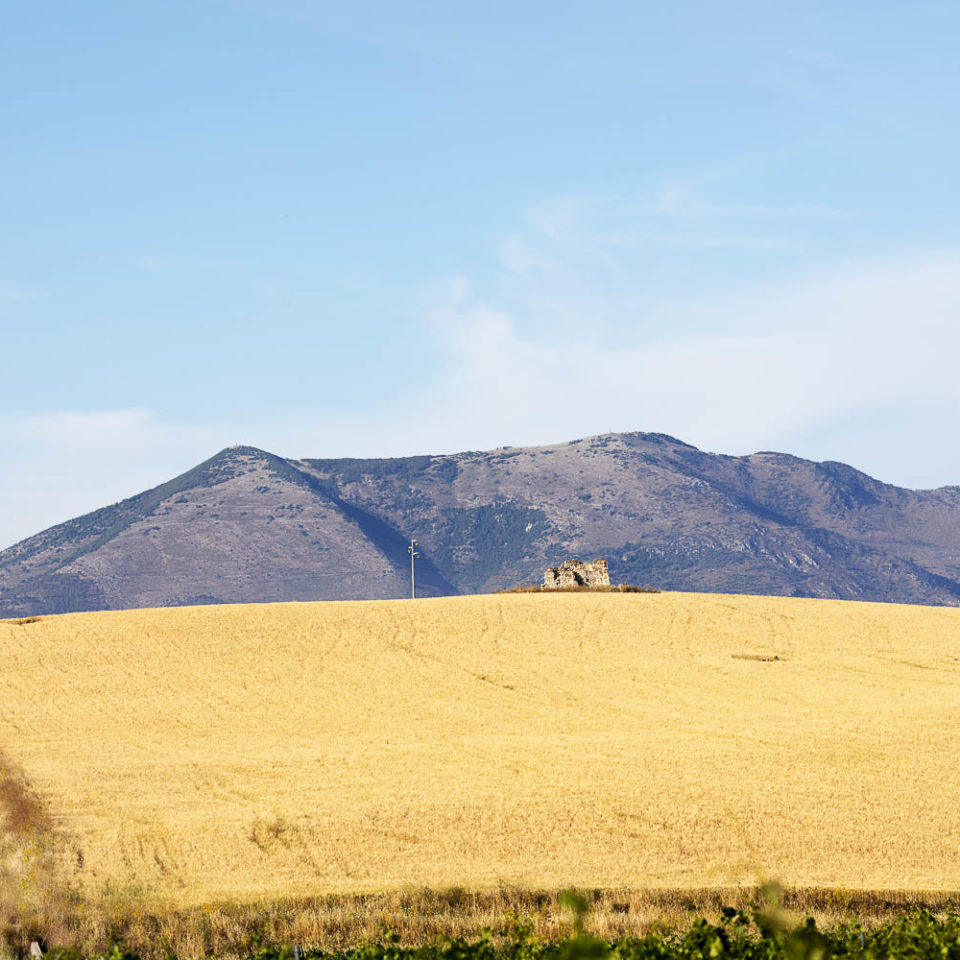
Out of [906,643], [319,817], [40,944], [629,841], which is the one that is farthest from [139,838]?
[906,643]

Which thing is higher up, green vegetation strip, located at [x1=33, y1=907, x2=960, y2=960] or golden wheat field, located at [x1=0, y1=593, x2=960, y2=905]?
green vegetation strip, located at [x1=33, y1=907, x2=960, y2=960]

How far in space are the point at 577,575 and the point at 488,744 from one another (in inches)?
2156

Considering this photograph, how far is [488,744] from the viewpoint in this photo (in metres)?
38.5

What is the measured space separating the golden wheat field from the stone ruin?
16.7 metres

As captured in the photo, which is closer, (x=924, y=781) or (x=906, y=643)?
(x=924, y=781)

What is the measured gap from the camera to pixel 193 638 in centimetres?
6350

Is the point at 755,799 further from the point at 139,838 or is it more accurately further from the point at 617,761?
the point at 139,838

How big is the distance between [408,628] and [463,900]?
46388 mm

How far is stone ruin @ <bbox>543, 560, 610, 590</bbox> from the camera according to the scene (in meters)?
92.2

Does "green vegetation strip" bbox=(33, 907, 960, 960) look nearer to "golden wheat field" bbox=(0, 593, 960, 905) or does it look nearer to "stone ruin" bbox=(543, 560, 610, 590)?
"golden wheat field" bbox=(0, 593, 960, 905)

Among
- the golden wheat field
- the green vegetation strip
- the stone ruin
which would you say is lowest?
the golden wheat field

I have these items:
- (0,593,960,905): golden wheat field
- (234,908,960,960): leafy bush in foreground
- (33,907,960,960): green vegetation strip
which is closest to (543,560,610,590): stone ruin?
(0,593,960,905): golden wheat field

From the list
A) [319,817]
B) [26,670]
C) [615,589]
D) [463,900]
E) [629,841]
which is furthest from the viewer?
[615,589]

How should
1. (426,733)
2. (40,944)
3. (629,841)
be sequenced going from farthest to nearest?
1. (426,733)
2. (629,841)
3. (40,944)
